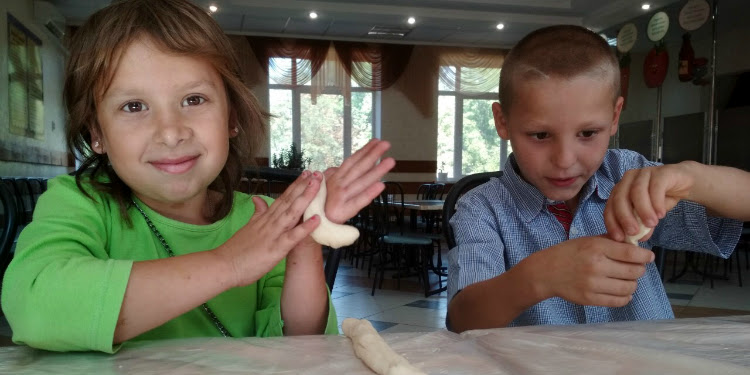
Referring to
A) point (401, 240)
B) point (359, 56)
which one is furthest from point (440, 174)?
point (401, 240)

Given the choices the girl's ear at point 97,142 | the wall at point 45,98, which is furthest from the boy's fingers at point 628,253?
the wall at point 45,98

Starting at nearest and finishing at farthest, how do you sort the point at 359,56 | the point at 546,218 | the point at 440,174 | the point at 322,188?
the point at 322,188
the point at 546,218
the point at 359,56
the point at 440,174

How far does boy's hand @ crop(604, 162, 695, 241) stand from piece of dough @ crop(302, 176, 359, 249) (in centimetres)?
37

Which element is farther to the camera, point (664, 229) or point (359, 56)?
point (359, 56)

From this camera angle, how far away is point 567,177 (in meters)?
1.00

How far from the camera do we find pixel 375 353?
517mm

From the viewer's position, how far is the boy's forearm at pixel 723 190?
917 millimetres

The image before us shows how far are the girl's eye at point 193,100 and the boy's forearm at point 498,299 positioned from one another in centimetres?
55

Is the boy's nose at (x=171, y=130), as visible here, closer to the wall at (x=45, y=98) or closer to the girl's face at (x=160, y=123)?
the girl's face at (x=160, y=123)

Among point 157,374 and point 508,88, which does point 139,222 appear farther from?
point 508,88

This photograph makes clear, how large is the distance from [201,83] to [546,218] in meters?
0.74

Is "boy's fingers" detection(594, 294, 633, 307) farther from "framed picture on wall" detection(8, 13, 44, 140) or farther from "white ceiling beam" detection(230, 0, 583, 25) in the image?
"white ceiling beam" detection(230, 0, 583, 25)

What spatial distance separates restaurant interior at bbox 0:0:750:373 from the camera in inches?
190

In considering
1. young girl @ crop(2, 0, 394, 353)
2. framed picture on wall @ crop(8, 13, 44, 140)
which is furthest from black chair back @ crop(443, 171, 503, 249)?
framed picture on wall @ crop(8, 13, 44, 140)
